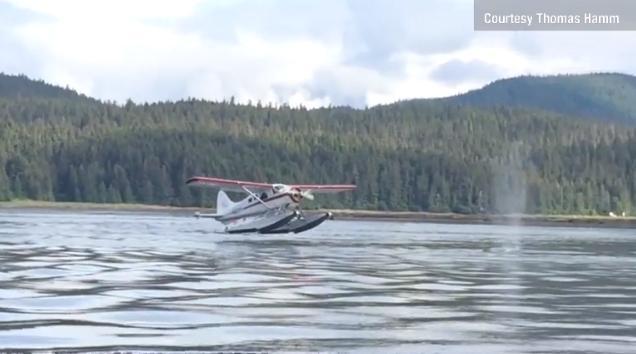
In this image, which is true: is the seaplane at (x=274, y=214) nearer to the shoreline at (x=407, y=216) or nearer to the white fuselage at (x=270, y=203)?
the white fuselage at (x=270, y=203)

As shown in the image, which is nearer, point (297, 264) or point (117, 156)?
point (297, 264)

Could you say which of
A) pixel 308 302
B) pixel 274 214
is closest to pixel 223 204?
pixel 274 214

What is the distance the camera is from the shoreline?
145250mm

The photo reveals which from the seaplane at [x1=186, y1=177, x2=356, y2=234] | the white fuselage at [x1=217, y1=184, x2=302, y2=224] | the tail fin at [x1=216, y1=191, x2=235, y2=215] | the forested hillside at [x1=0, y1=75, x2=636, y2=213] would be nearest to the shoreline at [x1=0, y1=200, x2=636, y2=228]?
the forested hillside at [x1=0, y1=75, x2=636, y2=213]

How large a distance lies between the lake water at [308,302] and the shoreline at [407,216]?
107543 millimetres

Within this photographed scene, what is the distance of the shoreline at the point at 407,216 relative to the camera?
145250 millimetres

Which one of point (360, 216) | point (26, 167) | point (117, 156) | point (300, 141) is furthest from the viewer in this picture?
point (300, 141)

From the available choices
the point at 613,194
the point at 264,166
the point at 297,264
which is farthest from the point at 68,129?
the point at 297,264

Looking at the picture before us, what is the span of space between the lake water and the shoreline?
107543mm

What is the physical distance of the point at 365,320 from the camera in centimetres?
1922

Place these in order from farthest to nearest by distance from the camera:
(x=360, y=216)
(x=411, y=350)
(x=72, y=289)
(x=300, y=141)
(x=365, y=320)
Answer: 1. (x=300, y=141)
2. (x=360, y=216)
3. (x=72, y=289)
4. (x=365, y=320)
5. (x=411, y=350)

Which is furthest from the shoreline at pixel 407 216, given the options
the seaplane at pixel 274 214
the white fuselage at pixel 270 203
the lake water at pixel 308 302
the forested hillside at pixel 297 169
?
the lake water at pixel 308 302

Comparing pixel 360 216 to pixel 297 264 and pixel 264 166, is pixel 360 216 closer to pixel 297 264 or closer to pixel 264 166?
pixel 264 166

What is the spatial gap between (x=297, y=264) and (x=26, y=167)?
446 feet
